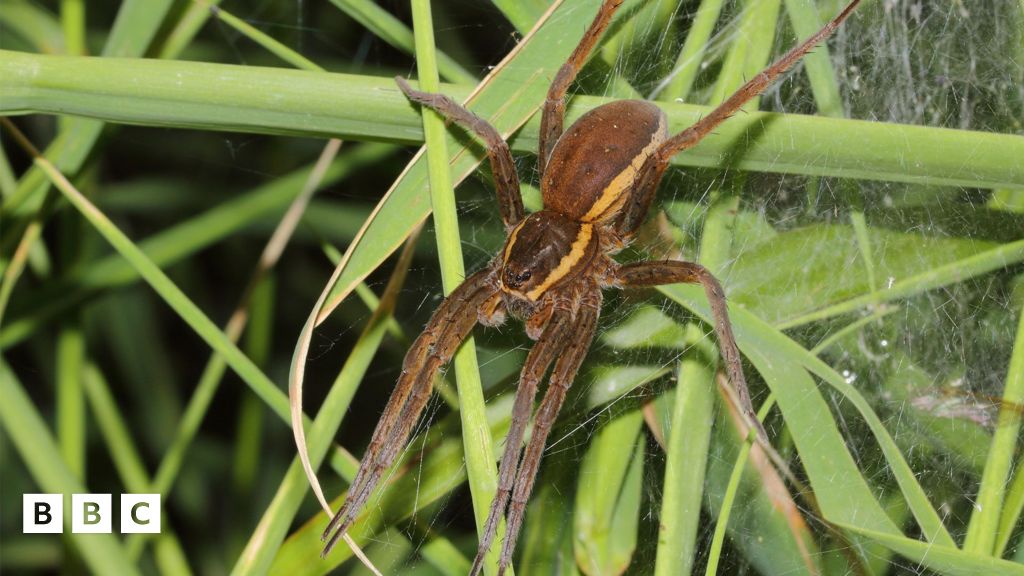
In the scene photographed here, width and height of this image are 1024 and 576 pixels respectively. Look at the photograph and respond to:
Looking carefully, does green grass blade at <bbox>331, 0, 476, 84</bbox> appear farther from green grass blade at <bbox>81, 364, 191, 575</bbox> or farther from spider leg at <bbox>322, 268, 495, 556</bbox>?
green grass blade at <bbox>81, 364, 191, 575</bbox>

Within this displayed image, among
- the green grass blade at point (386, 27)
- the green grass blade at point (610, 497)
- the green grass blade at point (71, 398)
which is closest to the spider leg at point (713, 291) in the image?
the green grass blade at point (610, 497)

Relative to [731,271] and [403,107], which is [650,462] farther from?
[403,107]

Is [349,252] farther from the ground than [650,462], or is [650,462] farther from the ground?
[349,252]

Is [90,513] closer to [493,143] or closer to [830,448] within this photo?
[493,143]

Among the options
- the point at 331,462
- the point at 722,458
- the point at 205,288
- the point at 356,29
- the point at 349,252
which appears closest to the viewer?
the point at 349,252

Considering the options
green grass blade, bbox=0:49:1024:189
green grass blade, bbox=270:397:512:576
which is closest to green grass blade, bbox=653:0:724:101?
green grass blade, bbox=0:49:1024:189

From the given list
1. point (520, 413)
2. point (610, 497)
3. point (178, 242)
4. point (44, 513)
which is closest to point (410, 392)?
point (520, 413)

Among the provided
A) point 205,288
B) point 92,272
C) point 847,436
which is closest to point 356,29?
point 205,288

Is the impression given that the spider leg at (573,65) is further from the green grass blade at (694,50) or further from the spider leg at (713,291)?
the spider leg at (713,291)
